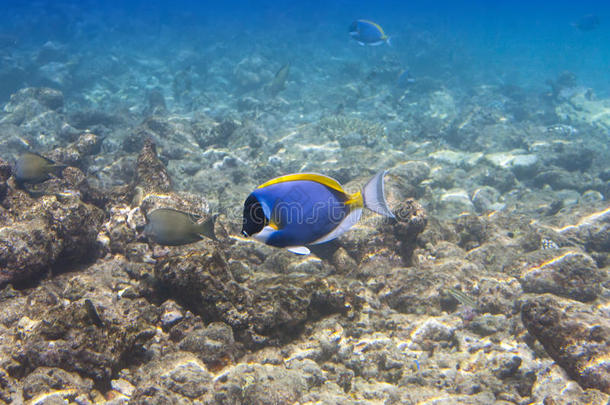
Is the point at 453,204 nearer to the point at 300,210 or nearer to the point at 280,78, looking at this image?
the point at 300,210

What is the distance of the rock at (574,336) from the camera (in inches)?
98.8

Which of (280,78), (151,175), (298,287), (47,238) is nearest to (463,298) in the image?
(298,287)

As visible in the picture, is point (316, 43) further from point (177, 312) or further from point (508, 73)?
point (177, 312)

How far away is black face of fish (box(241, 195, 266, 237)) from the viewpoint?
1.30m

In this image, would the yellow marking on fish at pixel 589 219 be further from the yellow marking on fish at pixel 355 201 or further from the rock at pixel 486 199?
the yellow marking on fish at pixel 355 201

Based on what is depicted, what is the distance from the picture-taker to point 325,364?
284 centimetres

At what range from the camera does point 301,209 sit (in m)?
1.36

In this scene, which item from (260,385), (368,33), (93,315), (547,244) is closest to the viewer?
(260,385)

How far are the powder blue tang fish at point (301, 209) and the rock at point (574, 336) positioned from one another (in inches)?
97.4

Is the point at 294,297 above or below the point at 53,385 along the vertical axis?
above

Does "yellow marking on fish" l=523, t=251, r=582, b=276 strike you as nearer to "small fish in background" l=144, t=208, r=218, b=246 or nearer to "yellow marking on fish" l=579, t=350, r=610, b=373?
"yellow marking on fish" l=579, t=350, r=610, b=373

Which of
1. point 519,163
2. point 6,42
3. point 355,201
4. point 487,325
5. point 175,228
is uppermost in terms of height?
point 355,201

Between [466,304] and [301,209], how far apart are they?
3211mm

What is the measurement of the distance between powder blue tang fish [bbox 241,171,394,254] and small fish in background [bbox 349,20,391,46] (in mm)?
9781
